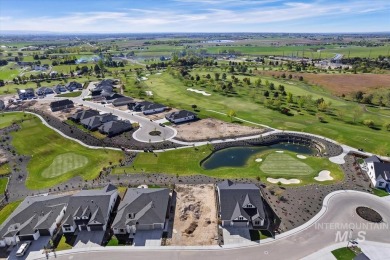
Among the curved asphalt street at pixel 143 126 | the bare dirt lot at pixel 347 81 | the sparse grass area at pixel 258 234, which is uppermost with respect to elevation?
the bare dirt lot at pixel 347 81

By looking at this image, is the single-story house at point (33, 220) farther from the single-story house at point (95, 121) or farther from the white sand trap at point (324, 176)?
the white sand trap at point (324, 176)

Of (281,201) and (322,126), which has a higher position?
(322,126)

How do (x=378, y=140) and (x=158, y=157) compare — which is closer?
(x=158, y=157)

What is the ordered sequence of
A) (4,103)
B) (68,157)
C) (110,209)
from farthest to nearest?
(4,103)
(68,157)
(110,209)

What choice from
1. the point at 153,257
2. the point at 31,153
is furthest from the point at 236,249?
the point at 31,153

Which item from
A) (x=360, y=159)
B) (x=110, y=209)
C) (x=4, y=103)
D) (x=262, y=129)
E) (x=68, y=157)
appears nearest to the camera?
(x=110, y=209)

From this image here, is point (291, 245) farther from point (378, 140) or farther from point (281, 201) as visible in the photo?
point (378, 140)

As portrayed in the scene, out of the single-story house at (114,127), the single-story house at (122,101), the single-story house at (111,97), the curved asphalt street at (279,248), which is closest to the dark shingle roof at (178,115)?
the single-story house at (114,127)
